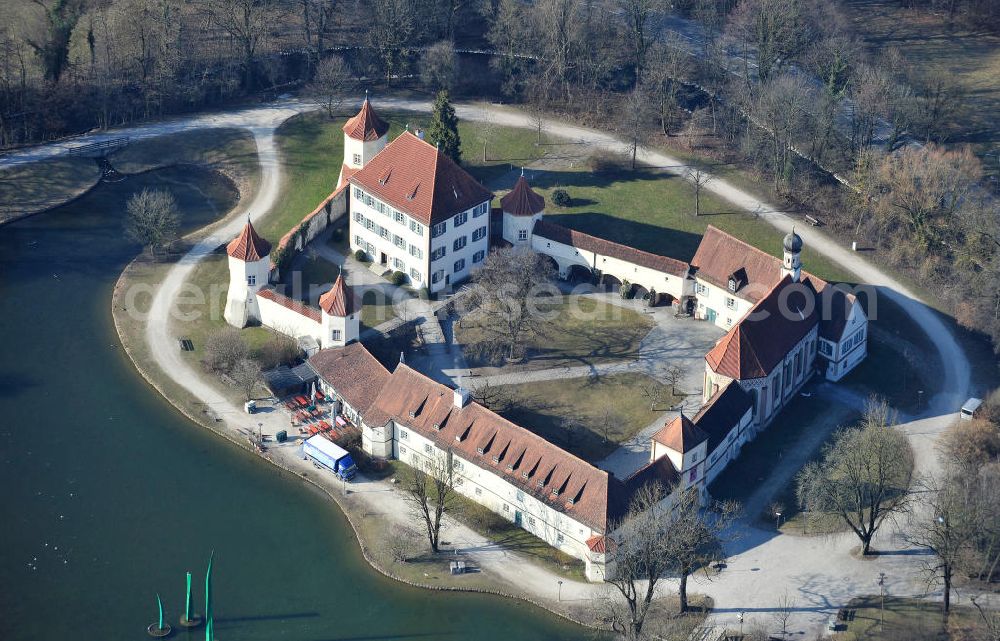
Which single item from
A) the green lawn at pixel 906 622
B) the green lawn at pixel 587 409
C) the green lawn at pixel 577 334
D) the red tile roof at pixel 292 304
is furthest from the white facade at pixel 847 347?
the red tile roof at pixel 292 304

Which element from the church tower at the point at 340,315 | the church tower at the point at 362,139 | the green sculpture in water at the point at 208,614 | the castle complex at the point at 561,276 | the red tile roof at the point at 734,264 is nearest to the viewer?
the green sculpture in water at the point at 208,614

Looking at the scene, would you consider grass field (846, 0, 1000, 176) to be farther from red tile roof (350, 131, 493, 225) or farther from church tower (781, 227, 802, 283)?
red tile roof (350, 131, 493, 225)

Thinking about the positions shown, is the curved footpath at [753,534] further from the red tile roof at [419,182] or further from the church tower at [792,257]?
the red tile roof at [419,182]

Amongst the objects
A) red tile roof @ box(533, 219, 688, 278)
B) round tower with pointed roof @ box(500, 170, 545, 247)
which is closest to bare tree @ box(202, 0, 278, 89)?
round tower with pointed roof @ box(500, 170, 545, 247)

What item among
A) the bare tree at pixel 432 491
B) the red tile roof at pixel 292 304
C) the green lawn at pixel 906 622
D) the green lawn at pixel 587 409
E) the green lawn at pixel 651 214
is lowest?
the green lawn at pixel 906 622

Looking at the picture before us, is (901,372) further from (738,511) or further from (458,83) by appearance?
(458,83)

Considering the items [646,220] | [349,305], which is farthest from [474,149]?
[349,305]

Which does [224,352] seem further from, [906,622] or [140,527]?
[906,622]
